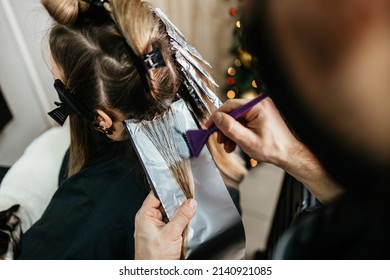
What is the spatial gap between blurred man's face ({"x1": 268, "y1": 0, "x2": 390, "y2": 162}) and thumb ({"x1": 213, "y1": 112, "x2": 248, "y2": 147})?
10.3 inches

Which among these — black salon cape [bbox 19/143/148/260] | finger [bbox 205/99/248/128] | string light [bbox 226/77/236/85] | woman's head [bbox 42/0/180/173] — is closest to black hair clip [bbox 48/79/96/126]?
woman's head [bbox 42/0/180/173]

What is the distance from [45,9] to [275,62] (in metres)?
0.47

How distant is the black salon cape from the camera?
2.71ft

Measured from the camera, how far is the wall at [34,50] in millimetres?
744

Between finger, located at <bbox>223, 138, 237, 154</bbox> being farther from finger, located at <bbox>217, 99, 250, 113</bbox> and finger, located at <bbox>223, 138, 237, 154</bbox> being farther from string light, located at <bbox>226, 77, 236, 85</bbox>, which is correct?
string light, located at <bbox>226, 77, 236, 85</bbox>

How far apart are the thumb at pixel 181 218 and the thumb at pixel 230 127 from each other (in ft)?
0.53

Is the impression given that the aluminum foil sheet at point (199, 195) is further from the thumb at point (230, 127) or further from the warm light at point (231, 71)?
the warm light at point (231, 71)

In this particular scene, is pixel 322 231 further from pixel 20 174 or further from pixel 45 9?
pixel 20 174

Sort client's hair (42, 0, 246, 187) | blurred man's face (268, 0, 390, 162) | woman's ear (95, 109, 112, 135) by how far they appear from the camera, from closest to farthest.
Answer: blurred man's face (268, 0, 390, 162), client's hair (42, 0, 246, 187), woman's ear (95, 109, 112, 135)

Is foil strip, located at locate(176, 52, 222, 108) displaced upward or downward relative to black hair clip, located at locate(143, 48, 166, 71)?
downward

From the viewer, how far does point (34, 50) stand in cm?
77

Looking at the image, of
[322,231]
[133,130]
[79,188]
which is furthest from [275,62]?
[79,188]

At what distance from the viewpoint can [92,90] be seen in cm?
73

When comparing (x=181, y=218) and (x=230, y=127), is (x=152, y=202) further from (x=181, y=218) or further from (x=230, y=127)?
(x=230, y=127)
